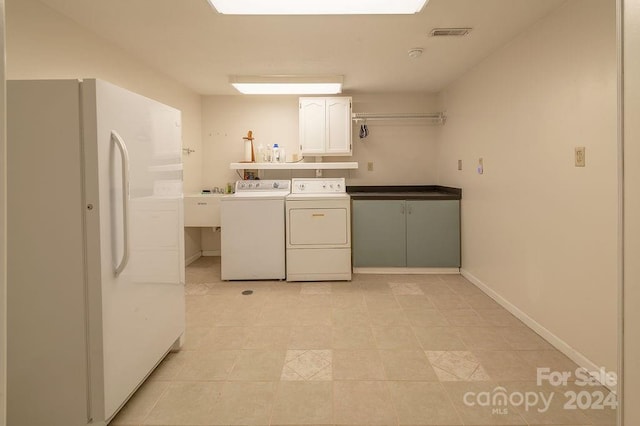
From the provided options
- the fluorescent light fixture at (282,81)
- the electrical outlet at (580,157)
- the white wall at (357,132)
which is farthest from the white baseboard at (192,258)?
the electrical outlet at (580,157)

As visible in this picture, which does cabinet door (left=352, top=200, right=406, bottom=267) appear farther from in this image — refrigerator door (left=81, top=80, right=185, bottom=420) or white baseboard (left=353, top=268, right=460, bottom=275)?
refrigerator door (left=81, top=80, right=185, bottom=420)

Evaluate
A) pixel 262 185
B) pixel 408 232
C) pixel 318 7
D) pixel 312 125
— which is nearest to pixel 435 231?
pixel 408 232

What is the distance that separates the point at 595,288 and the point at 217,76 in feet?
11.9

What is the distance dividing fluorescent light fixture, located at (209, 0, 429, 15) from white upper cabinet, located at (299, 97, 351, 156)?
2.08 m

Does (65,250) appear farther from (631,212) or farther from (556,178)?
(556,178)

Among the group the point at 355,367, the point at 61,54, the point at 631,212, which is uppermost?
the point at 61,54

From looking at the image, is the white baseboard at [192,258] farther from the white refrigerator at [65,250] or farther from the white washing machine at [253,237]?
the white refrigerator at [65,250]

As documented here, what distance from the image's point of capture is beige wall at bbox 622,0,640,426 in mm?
1008

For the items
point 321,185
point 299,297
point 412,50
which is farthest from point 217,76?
point 299,297

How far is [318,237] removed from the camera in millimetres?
3861

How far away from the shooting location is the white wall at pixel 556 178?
1956 millimetres

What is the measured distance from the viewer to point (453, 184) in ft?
13.9

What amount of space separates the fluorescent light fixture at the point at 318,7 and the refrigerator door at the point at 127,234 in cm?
75

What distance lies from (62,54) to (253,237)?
214cm
